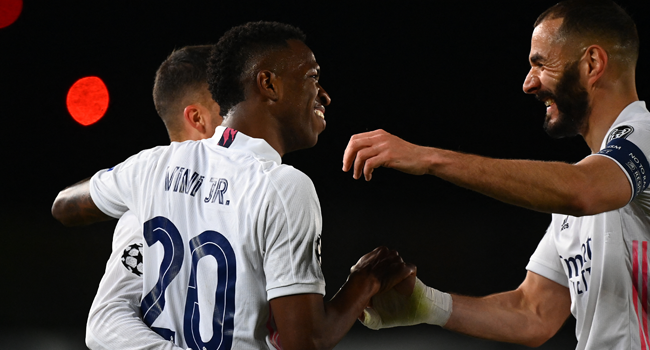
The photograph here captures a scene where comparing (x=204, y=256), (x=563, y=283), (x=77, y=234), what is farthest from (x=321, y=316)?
(x=77, y=234)

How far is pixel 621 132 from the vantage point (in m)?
1.45

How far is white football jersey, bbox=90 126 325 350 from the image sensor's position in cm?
121

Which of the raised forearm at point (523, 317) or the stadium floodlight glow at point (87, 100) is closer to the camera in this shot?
the raised forearm at point (523, 317)

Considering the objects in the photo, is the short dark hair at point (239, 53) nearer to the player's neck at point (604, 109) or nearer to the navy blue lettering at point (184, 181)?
the navy blue lettering at point (184, 181)

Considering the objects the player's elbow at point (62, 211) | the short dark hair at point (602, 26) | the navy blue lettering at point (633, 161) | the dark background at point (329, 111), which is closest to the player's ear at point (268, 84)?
the player's elbow at point (62, 211)

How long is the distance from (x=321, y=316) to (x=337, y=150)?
272 centimetres

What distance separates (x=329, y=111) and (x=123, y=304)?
2625mm

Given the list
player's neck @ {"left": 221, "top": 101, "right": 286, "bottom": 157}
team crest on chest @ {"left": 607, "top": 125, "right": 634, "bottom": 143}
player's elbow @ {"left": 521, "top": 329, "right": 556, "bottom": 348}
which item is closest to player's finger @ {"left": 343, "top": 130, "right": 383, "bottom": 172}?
player's neck @ {"left": 221, "top": 101, "right": 286, "bottom": 157}

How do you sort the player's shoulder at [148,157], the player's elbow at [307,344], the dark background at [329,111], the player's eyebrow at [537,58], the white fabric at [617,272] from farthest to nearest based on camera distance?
the dark background at [329,111]
the player's eyebrow at [537,58]
the white fabric at [617,272]
the player's shoulder at [148,157]
the player's elbow at [307,344]

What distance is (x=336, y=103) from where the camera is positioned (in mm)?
3869

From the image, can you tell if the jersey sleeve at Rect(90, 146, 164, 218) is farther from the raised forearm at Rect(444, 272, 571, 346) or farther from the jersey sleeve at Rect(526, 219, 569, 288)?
the jersey sleeve at Rect(526, 219, 569, 288)

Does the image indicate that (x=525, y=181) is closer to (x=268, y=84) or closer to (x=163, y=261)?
(x=268, y=84)

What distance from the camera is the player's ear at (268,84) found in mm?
1435

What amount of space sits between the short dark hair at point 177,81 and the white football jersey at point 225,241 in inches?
23.8
